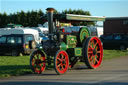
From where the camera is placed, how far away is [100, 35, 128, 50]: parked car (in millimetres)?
24406

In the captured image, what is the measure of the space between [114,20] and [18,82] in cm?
2308

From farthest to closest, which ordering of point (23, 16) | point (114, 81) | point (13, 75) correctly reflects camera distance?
1. point (23, 16)
2. point (13, 75)
3. point (114, 81)

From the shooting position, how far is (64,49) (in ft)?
35.9

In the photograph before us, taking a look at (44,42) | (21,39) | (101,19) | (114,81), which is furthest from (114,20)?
(114,81)

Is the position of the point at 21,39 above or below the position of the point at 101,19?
below

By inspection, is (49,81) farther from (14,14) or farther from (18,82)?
(14,14)

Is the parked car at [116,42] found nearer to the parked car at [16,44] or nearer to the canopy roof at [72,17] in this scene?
the parked car at [16,44]

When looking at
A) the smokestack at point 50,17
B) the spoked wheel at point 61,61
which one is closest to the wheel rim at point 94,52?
the spoked wheel at point 61,61

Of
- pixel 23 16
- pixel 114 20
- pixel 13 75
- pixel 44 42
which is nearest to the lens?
pixel 13 75

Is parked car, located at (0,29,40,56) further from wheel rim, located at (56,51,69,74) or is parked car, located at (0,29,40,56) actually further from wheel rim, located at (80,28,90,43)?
wheel rim, located at (56,51,69,74)

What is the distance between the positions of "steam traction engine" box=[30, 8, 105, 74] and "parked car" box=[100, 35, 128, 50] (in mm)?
12632

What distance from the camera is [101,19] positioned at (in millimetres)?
12984

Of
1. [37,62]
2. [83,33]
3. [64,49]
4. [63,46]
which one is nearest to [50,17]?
[63,46]

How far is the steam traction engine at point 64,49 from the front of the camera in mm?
10542
